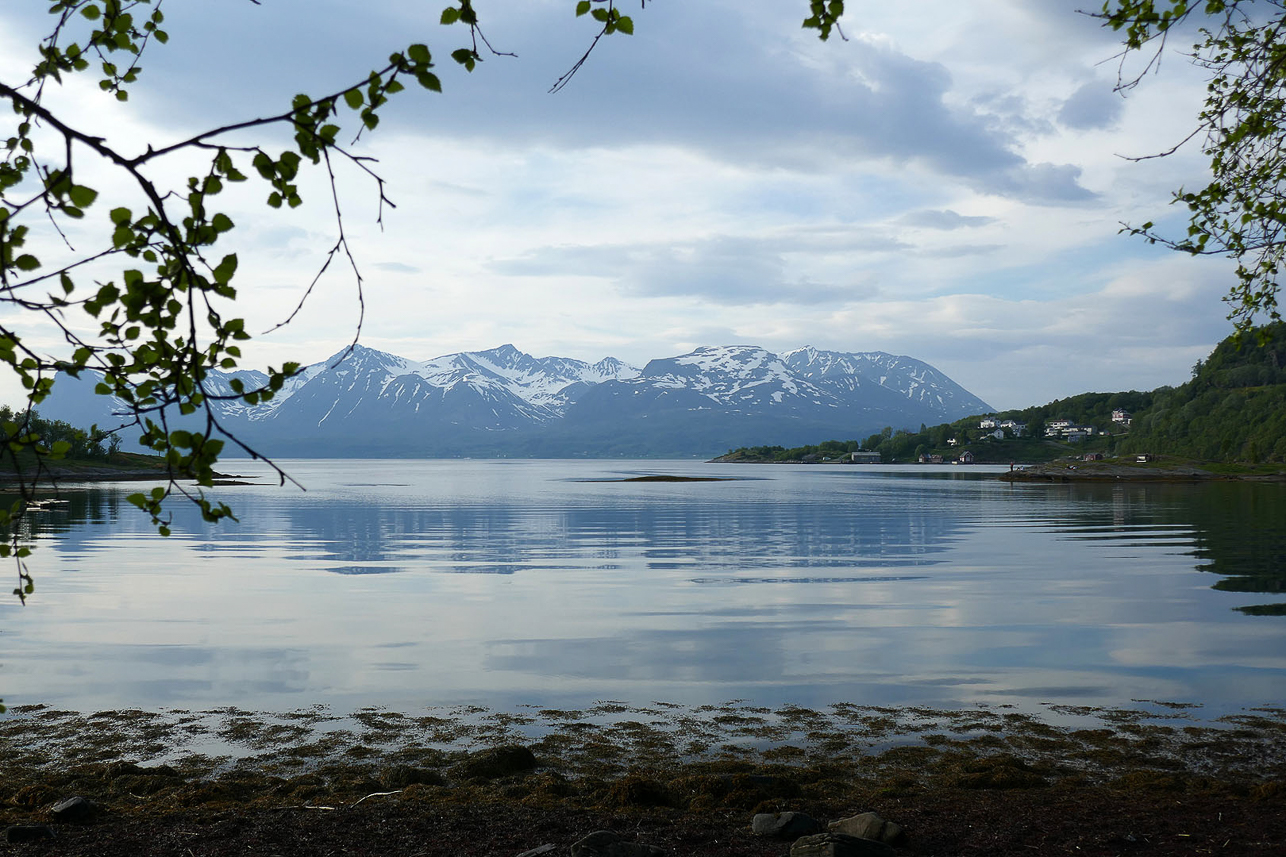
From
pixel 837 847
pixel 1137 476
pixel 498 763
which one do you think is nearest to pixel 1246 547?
pixel 498 763

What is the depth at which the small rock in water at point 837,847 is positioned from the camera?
924 centimetres

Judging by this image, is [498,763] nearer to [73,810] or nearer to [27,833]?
[73,810]

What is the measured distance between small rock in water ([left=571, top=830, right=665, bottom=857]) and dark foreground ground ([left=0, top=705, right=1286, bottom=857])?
375mm

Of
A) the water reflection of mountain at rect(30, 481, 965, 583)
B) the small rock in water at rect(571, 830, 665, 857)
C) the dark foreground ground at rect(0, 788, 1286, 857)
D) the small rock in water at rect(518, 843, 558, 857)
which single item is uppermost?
the small rock in water at rect(571, 830, 665, 857)

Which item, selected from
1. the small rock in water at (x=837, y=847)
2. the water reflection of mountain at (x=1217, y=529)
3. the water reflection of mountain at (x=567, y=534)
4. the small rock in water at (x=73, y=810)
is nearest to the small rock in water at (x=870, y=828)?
the small rock in water at (x=837, y=847)

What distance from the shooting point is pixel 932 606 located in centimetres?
2994

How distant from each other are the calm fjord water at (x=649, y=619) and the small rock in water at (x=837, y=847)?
8.66 m

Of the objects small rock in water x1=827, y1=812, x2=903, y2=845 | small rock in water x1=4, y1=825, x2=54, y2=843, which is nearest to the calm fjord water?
small rock in water x1=4, y1=825, x2=54, y2=843

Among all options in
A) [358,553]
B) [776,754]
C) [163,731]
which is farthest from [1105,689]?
[358,553]

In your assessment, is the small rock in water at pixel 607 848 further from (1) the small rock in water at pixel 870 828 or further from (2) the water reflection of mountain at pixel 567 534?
(2) the water reflection of mountain at pixel 567 534

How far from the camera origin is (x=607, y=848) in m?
9.47

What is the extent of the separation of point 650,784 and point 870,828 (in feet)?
10.5

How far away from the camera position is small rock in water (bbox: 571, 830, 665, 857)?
9383 millimetres

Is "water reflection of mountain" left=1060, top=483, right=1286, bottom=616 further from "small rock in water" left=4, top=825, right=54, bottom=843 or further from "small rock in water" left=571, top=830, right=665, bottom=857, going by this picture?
"small rock in water" left=4, top=825, right=54, bottom=843
